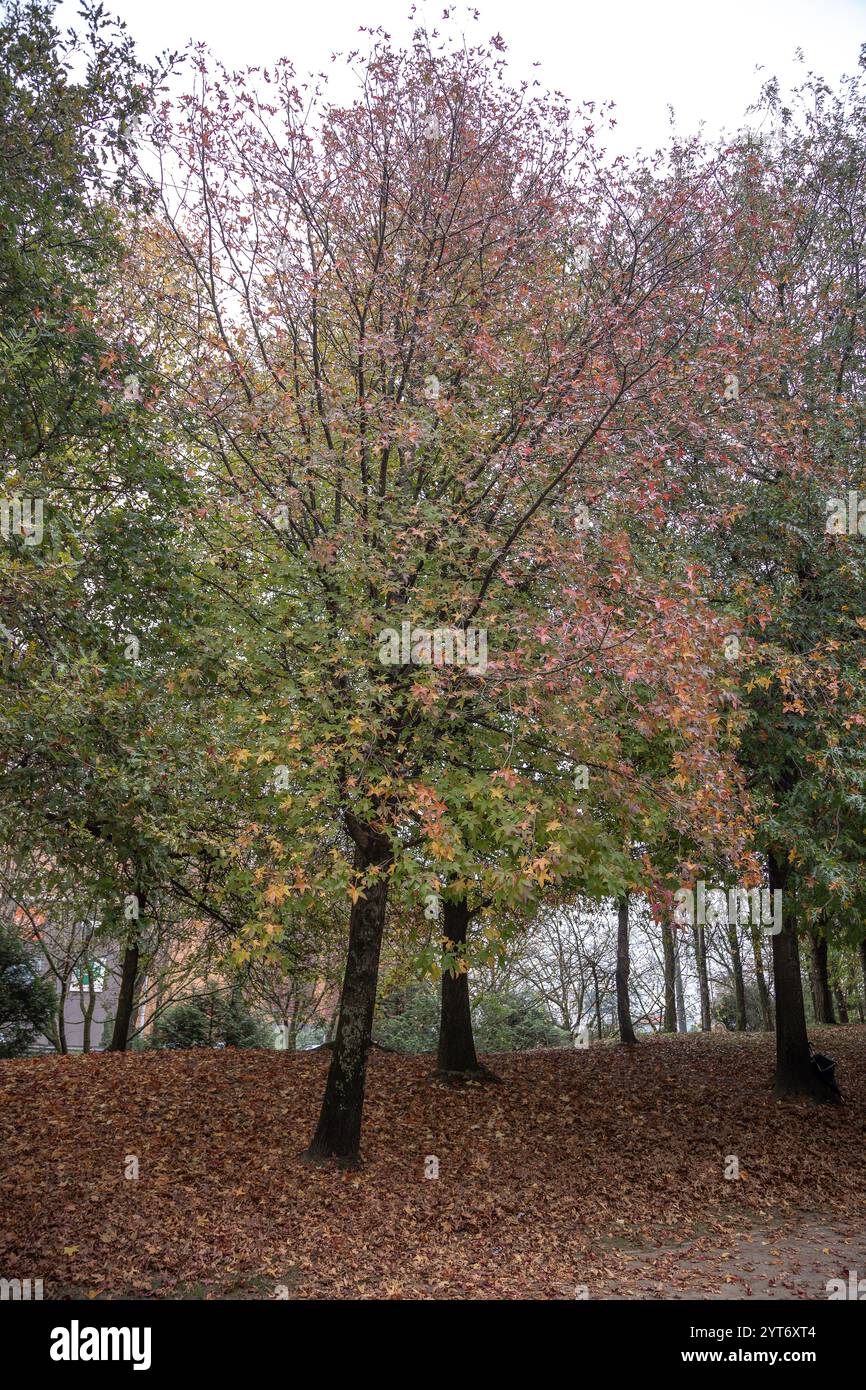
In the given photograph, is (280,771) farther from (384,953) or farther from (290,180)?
(384,953)

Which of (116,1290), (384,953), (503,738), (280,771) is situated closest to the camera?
(116,1290)

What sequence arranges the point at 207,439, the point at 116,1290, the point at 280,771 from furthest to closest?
the point at 207,439
the point at 280,771
the point at 116,1290

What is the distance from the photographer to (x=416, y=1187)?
378 inches

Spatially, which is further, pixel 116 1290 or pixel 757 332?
pixel 757 332

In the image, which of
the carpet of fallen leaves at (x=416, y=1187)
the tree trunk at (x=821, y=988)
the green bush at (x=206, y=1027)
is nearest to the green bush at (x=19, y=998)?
the green bush at (x=206, y=1027)

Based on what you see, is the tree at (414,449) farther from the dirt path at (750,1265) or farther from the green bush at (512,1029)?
the green bush at (512,1029)

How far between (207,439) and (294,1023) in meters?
21.5

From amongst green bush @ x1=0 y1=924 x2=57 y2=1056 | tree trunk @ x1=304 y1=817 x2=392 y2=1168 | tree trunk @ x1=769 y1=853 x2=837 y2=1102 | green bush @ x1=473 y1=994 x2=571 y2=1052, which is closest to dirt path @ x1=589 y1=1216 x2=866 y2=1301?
tree trunk @ x1=304 y1=817 x2=392 y2=1168

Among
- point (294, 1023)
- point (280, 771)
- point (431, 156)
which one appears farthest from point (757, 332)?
point (294, 1023)

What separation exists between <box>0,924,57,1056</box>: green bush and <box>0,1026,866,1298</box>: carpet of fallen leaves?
4.34 metres

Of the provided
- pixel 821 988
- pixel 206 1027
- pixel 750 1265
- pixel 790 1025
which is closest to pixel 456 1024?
pixel 790 1025

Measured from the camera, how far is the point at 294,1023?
90.8 feet

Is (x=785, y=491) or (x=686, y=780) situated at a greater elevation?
(x=785, y=491)

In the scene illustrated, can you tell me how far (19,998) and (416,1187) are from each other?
1257cm
